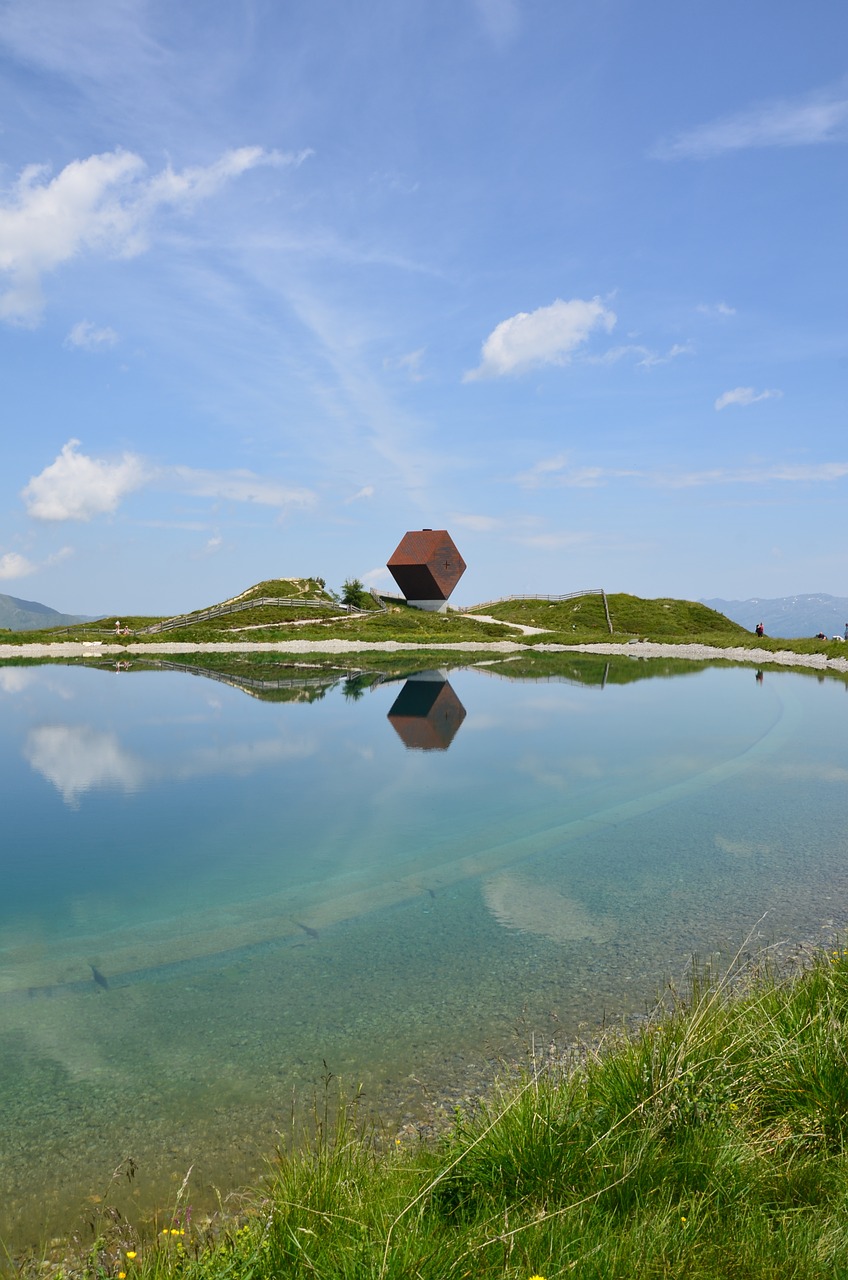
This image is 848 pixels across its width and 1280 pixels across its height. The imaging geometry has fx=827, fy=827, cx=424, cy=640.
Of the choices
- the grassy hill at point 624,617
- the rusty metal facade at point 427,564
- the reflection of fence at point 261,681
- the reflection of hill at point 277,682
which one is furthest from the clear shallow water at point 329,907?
the rusty metal facade at point 427,564

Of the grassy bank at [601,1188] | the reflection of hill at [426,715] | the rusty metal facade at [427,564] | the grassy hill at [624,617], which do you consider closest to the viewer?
the grassy bank at [601,1188]

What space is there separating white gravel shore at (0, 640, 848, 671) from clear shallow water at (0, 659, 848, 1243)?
37.6m

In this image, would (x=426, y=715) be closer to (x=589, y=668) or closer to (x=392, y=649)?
(x=589, y=668)

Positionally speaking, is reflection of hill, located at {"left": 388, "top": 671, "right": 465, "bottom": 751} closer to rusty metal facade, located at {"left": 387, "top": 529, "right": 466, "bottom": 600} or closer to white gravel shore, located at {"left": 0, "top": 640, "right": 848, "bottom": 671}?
white gravel shore, located at {"left": 0, "top": 640, "right": 848, "bottom": 671}

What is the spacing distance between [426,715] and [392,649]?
33.6 m

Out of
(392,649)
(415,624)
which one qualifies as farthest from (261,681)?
(415,624)

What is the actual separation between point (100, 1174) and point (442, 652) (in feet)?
191

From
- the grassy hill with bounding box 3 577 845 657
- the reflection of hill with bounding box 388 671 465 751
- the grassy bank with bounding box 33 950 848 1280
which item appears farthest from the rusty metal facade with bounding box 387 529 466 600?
the grassy bank with bounding box 33 950 848 1280

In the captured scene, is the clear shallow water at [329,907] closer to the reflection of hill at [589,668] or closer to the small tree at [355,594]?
the reflection of hill at [589,668]

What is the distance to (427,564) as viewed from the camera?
307ft

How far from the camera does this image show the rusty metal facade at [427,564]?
94500 millimetres

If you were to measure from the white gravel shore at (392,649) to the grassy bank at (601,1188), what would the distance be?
192 ft

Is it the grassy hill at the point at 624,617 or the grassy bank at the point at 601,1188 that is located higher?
the grassy hill at the point at 624,617

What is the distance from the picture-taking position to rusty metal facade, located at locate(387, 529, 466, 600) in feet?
310
